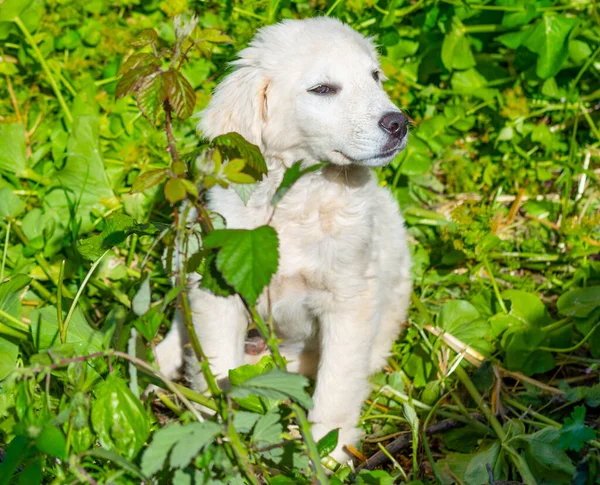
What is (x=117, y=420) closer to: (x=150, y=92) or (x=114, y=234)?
(x=114, y=234)

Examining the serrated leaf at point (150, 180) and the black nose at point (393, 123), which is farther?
the black nose at point (393, 123)

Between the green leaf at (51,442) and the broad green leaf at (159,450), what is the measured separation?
214 mm

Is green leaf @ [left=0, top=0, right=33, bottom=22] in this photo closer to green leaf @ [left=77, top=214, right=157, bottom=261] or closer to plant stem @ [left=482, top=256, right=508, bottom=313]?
green leaf @ [left=77, top=214, right=157, bottom=261]

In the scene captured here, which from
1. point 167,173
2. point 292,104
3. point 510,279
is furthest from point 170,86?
point 510,279

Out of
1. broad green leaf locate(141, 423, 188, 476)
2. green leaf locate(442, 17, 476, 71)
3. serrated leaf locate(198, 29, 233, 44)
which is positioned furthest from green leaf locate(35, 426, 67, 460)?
green leaf locate(442, 17, 476, 71)

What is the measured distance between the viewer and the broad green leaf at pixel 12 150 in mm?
3934

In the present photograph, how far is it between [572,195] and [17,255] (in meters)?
2.97

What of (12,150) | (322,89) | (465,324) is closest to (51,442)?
(322,89)

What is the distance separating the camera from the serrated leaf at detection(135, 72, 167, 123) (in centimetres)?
179

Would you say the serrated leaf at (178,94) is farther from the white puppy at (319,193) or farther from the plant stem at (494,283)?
the plant stem at (494,283)

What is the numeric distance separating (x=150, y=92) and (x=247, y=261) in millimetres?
460

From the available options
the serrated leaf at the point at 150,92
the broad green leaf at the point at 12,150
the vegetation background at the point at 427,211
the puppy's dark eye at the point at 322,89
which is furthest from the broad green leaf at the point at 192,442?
the broad green leaf at the point at 12,150

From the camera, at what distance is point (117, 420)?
183 cm

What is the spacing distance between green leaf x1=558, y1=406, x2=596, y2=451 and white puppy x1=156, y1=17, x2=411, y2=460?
0.85m
